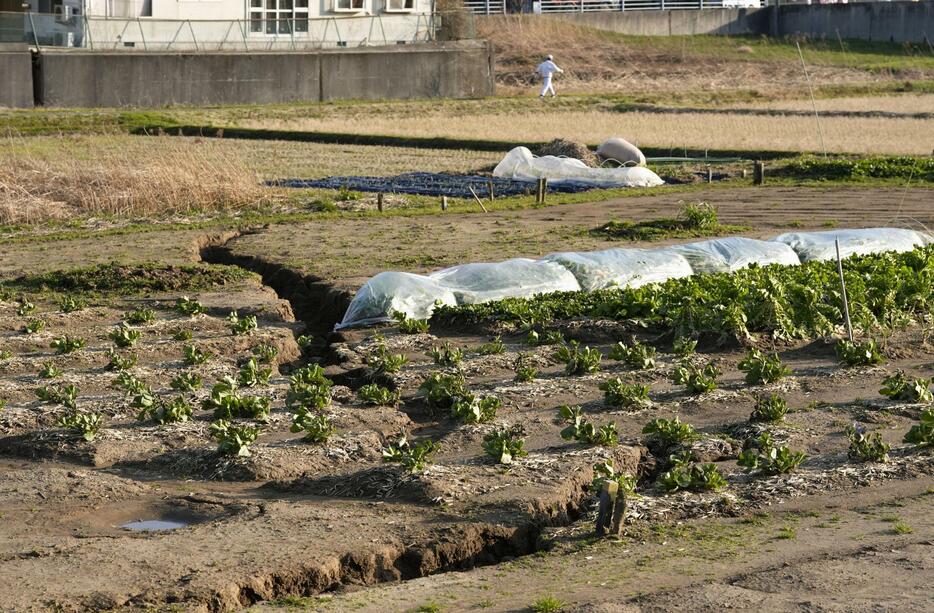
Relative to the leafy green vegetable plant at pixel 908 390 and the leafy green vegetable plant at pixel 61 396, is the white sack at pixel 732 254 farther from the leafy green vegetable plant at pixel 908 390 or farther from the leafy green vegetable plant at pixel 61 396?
the leafy green vegetable plant at pixel 61 396

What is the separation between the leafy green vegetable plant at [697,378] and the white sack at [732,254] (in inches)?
142

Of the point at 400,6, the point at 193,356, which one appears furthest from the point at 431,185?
the point at 400,6

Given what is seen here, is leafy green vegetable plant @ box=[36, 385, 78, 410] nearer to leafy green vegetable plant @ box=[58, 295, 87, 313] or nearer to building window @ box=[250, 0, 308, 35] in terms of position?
leafy green vegetable plant @ box=[58, 295, 87, 313]

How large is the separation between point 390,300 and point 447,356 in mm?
1541

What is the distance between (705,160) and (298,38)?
60.0ft

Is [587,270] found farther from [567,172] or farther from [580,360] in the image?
[567,172]

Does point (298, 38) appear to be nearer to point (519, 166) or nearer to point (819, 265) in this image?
point (519, 166)

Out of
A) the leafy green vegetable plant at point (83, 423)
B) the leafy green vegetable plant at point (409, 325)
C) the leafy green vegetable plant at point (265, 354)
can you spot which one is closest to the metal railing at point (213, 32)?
the leafy green vegetable plant at point (409, 325)

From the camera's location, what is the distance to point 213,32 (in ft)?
124

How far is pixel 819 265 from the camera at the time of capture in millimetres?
12703

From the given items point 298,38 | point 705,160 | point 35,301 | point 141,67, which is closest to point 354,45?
point 298,38

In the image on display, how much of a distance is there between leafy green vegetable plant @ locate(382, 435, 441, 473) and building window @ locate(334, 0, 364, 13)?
34553 millimetres

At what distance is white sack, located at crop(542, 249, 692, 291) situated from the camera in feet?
42.5

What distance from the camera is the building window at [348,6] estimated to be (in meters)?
41.5
